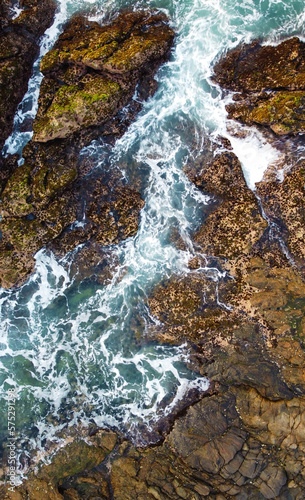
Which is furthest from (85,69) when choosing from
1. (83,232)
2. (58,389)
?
(58,389)

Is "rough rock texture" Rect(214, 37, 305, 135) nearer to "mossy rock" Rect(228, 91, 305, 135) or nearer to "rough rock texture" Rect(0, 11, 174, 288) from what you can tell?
"mossy rock" Rect(228, 91, 305, 135)

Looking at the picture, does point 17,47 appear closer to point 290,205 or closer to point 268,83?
point 268,83

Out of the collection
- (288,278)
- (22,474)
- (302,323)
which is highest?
(288,278)

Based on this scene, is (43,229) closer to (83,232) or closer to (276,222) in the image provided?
(83,232)

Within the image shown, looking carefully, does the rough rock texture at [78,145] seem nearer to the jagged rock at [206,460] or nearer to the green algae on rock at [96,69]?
the green algae on rock at [96,69]

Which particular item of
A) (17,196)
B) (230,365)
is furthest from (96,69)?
(230,365)
